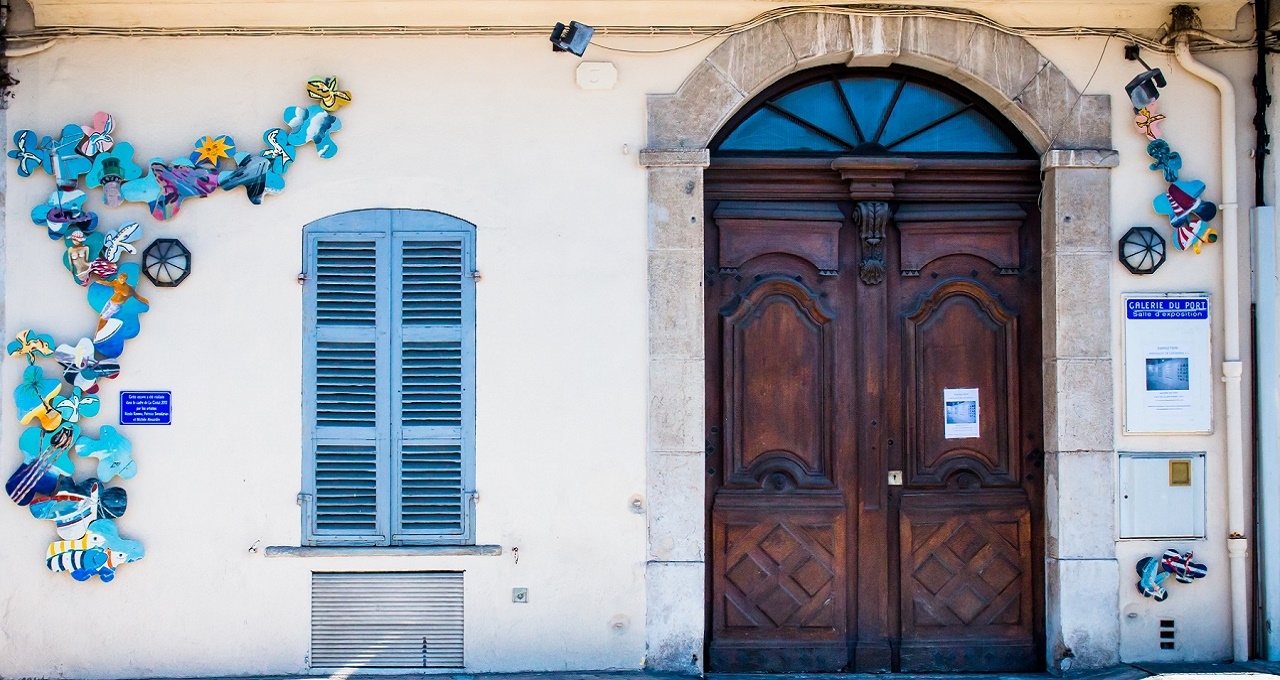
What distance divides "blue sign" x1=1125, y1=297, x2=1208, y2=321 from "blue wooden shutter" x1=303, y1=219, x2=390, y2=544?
3.97 meters

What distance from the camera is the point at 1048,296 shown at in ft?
19.1

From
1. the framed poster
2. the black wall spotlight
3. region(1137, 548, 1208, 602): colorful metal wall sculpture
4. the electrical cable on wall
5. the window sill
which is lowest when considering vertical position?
region(1137, 548, 1208, 602): colorful metal wall sculpture

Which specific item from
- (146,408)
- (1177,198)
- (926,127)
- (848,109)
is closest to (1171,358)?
(1177,198)

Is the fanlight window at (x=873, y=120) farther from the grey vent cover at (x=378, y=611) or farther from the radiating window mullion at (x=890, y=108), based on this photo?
the grey vent cover at (x=378, y=611)

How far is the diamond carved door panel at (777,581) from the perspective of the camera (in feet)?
19.1

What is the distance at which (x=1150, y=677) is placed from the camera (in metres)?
5.42

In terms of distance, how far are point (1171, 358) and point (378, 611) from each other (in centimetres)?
440

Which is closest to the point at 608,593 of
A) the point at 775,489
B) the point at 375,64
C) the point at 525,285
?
the point at 775,489

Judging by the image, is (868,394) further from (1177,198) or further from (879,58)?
(1177,198)

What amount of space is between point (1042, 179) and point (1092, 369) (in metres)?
1.07

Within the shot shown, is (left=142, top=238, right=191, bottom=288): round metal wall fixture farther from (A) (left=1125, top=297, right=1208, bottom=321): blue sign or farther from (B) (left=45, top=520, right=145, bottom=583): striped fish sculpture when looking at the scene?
(A) (left=1125, top=297, right=1208, bottom=321): blue sign

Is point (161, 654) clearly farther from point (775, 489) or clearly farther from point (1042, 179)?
point (1042, 179)

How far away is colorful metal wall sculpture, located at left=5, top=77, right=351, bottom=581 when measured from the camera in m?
5.49

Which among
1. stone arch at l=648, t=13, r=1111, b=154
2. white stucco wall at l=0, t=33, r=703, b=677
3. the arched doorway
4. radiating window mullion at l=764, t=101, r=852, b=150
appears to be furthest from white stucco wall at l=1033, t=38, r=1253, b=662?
white stucco wall at l=0, t=33, r=703, b=677
